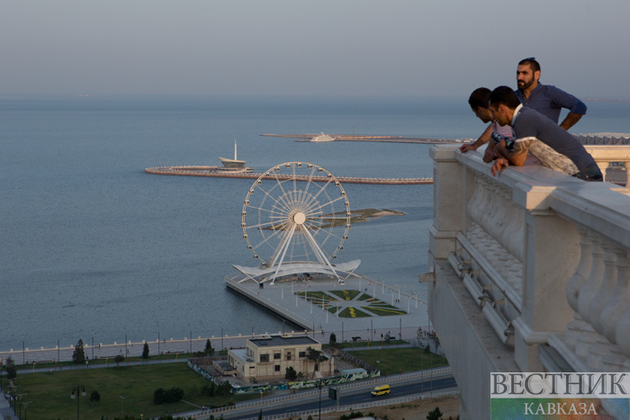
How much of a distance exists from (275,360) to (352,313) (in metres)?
9.02

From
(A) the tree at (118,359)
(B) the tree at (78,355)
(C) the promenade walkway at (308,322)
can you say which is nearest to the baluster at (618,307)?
(A) the tree at (118,359)

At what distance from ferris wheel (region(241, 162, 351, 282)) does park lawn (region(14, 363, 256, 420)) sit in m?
11.8

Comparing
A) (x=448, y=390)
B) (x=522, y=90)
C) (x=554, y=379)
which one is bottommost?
(x=448, y=390)

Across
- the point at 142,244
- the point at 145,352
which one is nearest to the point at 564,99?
the point at 145,352

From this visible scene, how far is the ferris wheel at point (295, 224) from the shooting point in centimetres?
4653

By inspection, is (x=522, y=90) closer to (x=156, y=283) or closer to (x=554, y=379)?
(x=554, y=379)

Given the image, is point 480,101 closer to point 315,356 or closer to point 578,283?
point 578,283

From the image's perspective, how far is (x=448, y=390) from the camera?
1249 inches

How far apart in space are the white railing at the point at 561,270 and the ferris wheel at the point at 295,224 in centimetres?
3608

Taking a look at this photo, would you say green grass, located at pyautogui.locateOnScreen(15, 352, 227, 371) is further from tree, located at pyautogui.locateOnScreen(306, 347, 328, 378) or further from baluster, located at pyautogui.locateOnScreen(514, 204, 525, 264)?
baluster, located at pyautogui.locateOnScreen(514, 204, 525, 264)

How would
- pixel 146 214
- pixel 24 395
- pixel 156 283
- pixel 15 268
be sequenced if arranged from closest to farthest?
pixel 24 395 → pixel 156 283 → pixel 15 268 → pixel 146 214

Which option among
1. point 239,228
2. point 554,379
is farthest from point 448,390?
point 239,228

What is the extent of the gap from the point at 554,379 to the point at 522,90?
270cm

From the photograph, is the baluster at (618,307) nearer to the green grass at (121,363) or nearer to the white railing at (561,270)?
the white railing at (561,270)
